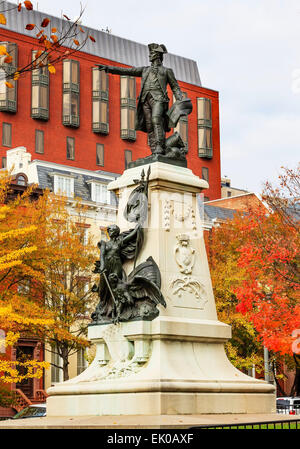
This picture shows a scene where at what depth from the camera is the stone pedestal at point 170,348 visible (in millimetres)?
15969

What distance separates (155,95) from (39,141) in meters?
58.0

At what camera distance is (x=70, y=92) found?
7812cm

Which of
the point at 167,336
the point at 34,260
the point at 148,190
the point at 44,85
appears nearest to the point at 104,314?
the point at 167,336

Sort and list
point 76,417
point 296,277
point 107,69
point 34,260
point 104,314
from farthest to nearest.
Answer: point 34,260
point 296,277
point 107,69
point 104,314
point 76,417

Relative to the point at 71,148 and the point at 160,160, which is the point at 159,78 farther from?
the point at 71,148

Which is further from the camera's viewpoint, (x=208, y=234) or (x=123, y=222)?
(x=208, y=234)

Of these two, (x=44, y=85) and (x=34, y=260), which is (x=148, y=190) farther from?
(x=44, y=85)

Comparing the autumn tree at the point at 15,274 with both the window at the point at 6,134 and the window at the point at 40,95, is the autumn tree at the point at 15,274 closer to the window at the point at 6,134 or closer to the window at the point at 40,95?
the window at the point at 6,134

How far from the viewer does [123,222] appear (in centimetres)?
1833

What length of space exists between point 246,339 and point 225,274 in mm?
3789

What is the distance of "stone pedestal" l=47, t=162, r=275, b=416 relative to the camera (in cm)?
1597

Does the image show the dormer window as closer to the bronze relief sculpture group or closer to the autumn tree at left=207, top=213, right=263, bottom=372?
the autumn tree at left=207, top=213, right=263, bottom=372

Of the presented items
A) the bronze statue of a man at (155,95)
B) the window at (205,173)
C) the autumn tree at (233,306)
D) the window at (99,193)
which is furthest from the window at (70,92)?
the bronze statue of a man at (155,95)

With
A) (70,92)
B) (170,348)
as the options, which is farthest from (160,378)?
(70,92)
